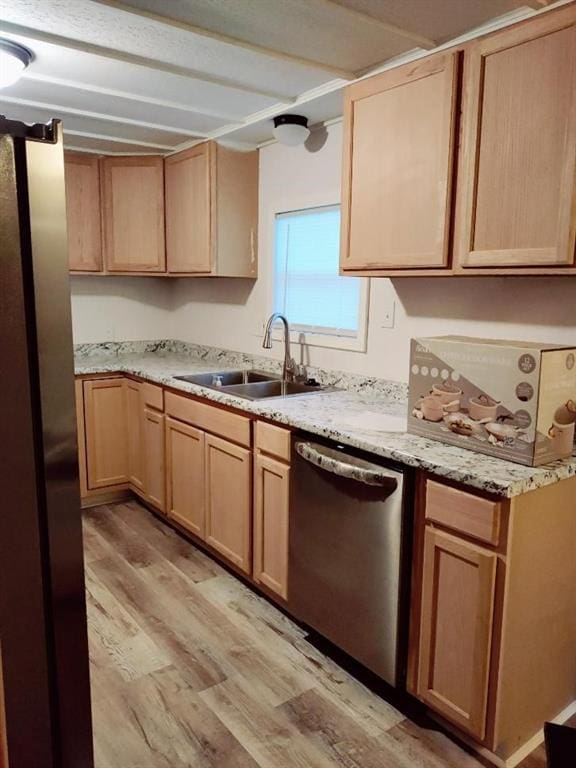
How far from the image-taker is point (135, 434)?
3.56 m

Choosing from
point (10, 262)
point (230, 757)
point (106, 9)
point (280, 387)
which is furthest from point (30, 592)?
point (280, 387)

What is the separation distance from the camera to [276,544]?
243 centimetres

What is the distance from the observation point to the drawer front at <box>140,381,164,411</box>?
3217 millimetres

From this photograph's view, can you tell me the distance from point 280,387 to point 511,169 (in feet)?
5.50

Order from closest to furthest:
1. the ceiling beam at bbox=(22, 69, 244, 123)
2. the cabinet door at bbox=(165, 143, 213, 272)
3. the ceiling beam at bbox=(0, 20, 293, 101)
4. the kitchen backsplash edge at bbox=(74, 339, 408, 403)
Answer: the ceiling beam at bbox=(0, 20, 293, 101), the ceiling beam at bbox=(22, 69, 244, 123), the kitchen backsplash edge at bbox=(74, 339, 408, 403), the cabinet door at bbox=(165, 143, 213, 272)

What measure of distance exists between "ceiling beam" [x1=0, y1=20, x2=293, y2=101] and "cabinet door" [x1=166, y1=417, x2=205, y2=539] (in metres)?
1.56

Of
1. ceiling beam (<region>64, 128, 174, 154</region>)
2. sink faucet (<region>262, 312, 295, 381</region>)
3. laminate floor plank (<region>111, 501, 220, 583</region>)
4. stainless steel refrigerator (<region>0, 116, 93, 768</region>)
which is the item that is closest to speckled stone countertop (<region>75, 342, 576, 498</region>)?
sink faucet (<region>262, 312, 295, 381</region>)

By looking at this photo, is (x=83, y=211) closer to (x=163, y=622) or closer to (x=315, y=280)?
(x=315, y=280)

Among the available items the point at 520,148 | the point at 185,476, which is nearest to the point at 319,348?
the point at 185,476

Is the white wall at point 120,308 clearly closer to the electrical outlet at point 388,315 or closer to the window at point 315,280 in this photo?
the window at point 315,280

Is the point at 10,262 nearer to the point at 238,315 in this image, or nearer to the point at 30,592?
the point at 30,592

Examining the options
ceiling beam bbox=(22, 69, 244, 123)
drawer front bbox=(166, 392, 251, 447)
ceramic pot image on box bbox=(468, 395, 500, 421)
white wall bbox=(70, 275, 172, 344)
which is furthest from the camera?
white wall bbox=(70, 275, 172, 344)

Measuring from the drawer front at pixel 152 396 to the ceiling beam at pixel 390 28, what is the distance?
2036 mm

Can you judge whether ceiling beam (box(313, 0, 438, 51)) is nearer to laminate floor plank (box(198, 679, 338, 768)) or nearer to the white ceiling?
the white ceiling
